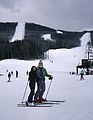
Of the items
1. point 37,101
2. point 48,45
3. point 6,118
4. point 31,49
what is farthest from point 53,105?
point 48,45

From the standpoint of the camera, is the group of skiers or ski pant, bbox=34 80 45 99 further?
ski pant, bbox=34 80 45 99

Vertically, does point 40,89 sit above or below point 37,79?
below

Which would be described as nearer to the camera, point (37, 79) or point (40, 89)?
point (37, 79)

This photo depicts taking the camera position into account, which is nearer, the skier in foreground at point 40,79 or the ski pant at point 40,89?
the skier in foreground at point 40,79

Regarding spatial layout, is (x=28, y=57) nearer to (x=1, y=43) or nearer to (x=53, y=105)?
(x=1, y=43)

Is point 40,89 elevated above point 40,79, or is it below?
below

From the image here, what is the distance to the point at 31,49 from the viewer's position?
489ft

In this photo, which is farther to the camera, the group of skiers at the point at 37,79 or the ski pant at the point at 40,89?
the ski pant at the point at 40,89

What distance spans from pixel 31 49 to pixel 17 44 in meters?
6.30

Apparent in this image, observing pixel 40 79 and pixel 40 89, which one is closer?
pixel 40 79

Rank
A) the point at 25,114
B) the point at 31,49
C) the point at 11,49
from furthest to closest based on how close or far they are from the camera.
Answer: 1. the point at 31,49
2. the point at 11,49
3. the point at 25,114

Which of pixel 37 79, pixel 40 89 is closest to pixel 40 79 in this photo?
pixel 37 79

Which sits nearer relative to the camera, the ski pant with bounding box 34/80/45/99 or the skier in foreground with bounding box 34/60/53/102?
the skier in foreground with bounding box 34/60/53/102

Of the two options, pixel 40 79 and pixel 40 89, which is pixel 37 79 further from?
pixel 40 89
